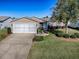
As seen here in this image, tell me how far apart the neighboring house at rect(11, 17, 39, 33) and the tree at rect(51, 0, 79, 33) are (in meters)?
5.93

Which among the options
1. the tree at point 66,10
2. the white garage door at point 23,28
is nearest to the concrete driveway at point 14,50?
the tree at point 66,10

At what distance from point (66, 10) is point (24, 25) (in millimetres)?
9674

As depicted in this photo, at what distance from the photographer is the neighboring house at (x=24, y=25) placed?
35.8 m

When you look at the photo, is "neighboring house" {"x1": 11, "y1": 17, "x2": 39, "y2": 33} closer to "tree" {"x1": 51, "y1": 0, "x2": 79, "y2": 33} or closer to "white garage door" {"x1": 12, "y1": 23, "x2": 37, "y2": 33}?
"white garage door" {"x1": 12, "y1": 23, "x2": 37, "y2": 33}

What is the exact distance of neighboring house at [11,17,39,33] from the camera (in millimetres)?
35844

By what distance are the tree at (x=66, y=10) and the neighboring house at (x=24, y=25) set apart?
5.93 metres

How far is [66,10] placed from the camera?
104 feet

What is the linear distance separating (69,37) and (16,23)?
13519 millimetres

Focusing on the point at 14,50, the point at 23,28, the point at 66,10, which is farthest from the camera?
the point at 23,28

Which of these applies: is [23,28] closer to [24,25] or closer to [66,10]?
[24,25]

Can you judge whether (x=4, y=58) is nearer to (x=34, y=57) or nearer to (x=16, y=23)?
(x=34, y=57)

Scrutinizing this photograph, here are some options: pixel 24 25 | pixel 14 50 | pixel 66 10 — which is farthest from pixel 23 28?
pixel 14 50

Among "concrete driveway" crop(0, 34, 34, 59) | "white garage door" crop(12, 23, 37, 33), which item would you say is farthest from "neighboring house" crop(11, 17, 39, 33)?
"concrete driveway" crop(0, 34, 34, 59)

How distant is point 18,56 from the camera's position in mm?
15891
